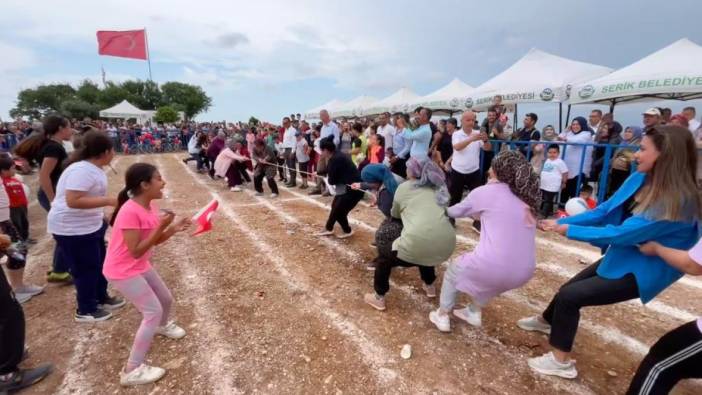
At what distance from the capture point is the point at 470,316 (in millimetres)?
2953

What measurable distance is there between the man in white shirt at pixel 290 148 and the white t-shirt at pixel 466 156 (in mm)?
5777

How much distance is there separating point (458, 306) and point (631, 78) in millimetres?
6436

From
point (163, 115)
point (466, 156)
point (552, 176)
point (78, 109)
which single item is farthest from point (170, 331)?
point (78, 109)

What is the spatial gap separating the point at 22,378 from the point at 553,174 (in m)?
7.11

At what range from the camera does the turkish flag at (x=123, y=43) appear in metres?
22.5

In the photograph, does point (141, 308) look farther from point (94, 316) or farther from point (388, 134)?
point (388, 134)

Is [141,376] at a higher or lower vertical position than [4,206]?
lower

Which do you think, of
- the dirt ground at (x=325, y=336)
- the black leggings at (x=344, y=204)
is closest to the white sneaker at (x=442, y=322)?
the dirt ground at (x=325, y=336)

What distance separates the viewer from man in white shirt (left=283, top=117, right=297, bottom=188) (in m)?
10.1

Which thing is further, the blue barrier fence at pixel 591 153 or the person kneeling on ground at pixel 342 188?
the blue barrier fence at pixel 591 153

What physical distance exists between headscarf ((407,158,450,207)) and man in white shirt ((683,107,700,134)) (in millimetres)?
6157

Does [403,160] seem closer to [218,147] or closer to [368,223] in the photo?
[368,223]

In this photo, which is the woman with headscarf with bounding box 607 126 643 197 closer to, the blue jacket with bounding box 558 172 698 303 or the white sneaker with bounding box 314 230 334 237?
the blue jacket with bounding box 558 172 698 303

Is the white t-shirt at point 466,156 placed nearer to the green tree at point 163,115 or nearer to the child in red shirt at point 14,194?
the child in red shirt at point 14,194
